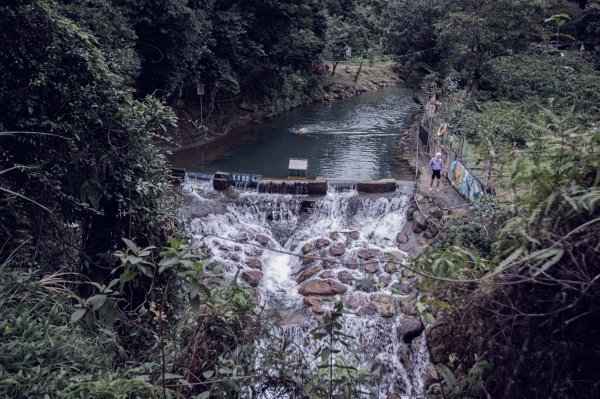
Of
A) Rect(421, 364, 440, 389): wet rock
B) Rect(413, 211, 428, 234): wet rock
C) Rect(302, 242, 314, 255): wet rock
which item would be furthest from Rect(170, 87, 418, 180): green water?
Rect(421, 364, 440, 389): wet rock

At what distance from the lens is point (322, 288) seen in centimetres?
1089

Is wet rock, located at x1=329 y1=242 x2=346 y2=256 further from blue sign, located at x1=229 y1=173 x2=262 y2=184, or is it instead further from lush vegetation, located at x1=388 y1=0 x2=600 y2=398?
lush vegetation, located at x1=388 y1=0 x2=600 y2=398

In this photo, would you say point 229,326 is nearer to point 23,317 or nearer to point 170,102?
point 23,317

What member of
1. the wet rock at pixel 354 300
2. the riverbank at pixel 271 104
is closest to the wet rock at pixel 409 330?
the wet rock at pixel 354 300

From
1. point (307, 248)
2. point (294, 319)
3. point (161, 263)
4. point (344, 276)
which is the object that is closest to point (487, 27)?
point (307, 248)

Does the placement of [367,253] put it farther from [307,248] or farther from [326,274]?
[307,248]

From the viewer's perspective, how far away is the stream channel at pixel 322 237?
8.88 m

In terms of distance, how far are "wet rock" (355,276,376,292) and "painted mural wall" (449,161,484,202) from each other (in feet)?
10.00

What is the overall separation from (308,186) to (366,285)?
4310 mm

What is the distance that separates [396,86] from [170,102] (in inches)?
864

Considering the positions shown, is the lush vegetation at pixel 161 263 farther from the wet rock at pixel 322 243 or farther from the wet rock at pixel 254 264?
the wet rock at pixel 254 264

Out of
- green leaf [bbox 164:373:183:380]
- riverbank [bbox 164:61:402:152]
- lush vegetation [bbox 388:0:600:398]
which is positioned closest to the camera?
lush vegetation [bbox 388:0:600:398]

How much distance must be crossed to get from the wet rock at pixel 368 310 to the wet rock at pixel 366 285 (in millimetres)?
672

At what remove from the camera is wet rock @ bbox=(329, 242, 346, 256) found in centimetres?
1225
